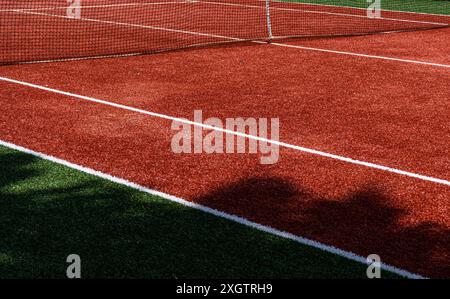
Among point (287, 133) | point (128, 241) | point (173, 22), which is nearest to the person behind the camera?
point (128, 241)

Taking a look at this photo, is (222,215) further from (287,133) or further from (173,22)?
(173,22)

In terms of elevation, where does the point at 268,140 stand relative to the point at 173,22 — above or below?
below

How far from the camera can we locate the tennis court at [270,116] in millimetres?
6211

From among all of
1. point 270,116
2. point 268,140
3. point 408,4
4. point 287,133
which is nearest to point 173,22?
point 408,4

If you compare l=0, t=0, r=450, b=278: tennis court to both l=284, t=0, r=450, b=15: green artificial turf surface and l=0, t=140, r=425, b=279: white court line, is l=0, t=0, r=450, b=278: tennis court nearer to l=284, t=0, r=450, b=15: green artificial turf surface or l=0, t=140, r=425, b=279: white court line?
l=0, t=140, r=425, b=279: white court line

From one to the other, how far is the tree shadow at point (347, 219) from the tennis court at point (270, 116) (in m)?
0.02

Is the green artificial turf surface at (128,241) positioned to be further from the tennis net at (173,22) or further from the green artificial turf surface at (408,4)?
the green artificial turf surface at (408,4)

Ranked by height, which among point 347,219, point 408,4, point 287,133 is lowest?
point 347,219

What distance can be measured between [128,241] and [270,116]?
4562mm

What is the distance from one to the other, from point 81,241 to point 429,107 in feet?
22.1

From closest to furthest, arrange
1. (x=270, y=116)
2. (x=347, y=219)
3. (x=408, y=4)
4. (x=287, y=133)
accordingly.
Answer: (x=347, y=219) → (x=287, y=133) → (x=270, y=116) → (x=408, y=4)

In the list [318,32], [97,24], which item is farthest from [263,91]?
[97,24]

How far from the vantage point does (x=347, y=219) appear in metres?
6.15

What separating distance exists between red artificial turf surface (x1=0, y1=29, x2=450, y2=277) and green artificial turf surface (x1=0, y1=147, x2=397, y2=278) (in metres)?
0.41
